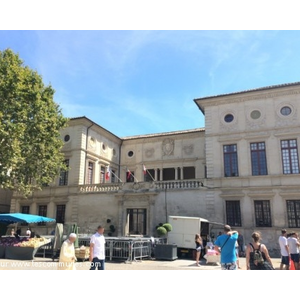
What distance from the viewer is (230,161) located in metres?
25.1

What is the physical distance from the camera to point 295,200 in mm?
22422

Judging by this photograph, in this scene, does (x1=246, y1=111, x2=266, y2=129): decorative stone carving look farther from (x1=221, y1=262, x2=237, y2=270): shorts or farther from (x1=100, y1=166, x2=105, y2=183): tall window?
(x1=221, y1=262, x2=237, y2=270): shorts

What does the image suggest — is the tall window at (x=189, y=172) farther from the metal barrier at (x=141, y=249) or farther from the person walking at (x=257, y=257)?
the person walking at (x=257, y=257)

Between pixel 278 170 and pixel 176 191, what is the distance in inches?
321

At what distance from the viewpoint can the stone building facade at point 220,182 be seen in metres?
23.1

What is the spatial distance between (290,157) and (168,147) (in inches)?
512

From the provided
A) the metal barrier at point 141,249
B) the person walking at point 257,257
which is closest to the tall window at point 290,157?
the metal barrier at point 141,249

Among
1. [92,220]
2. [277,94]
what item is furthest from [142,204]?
[277,94]

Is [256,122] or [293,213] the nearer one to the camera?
[293,213]

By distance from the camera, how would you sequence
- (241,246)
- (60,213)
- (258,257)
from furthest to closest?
(60,213), (241,246), (258,257)

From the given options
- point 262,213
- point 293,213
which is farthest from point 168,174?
point 293,213

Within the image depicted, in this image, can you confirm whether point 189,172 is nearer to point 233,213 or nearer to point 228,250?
point 233,213

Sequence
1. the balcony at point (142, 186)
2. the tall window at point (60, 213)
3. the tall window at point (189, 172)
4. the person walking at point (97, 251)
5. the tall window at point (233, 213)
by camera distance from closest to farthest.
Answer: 1. the person walking at point (97, 251)
2. the tall window at point (233, 213)
3. the balcony at point (142, 186)
4. the tall window at point (60, 213)
5. the tall window at point (189, 172)

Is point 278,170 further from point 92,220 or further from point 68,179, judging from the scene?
point 68,179
